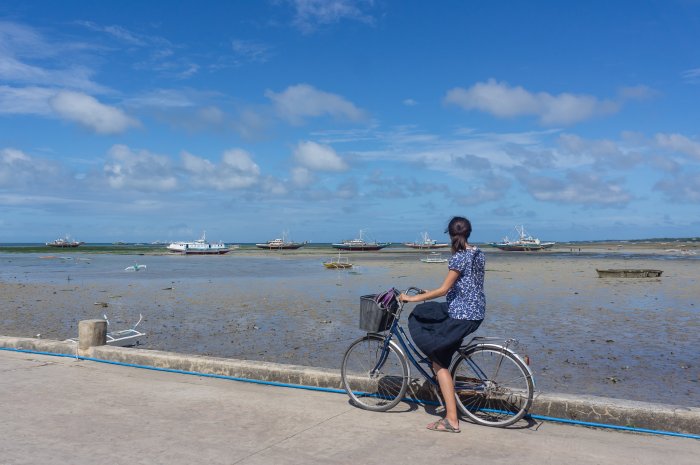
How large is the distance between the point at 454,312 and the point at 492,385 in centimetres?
87

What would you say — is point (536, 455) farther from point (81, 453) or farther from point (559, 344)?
point (559, 344)

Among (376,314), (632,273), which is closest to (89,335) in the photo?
(376,314)

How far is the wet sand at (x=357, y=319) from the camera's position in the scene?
1094 cm

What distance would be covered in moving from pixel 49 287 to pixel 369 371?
91.9ft

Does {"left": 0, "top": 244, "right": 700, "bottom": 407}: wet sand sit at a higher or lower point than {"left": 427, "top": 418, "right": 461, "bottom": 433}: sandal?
lower

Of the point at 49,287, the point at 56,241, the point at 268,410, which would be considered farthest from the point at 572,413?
the point at 56,241

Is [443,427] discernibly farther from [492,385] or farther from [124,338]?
[124,338]

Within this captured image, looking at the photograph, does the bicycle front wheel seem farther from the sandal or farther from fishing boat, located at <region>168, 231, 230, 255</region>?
fishing boat, located at <region>168, 231, 230, 255</region>

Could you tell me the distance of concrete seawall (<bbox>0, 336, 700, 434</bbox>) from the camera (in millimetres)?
5371

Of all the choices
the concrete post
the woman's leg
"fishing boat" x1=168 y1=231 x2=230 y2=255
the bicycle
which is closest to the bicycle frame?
the bicycle

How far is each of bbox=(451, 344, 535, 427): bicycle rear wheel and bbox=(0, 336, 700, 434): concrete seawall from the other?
1.34ft

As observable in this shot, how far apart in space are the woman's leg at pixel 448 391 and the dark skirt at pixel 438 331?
7cm

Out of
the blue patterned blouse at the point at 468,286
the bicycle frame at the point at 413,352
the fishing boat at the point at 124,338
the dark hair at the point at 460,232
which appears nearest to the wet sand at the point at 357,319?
the fishing boat at the point at 124,338

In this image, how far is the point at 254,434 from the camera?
519cm
